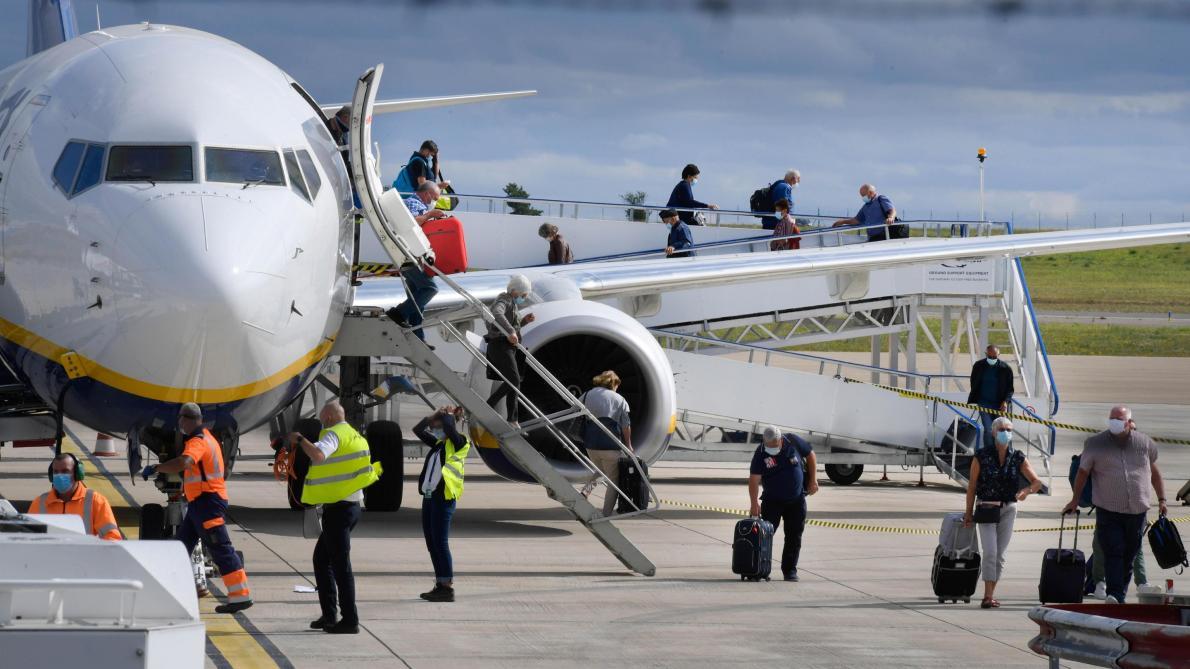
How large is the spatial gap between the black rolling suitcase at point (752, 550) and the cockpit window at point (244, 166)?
470 cm

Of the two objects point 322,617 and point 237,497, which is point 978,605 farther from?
point 237,497

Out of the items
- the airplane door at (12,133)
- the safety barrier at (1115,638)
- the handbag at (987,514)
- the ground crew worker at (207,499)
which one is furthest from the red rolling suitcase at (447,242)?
the safety barrier at (1115,638)

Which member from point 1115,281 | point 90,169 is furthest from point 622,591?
point 1115,281

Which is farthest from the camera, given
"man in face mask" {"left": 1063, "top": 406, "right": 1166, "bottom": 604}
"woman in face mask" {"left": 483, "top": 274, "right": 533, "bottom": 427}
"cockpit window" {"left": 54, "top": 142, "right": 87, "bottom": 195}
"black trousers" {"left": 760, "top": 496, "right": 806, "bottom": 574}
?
"woman in face mask" {"left": 483, "top": 274, "right": 533, "bottom": 427}

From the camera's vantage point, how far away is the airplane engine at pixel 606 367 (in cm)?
1661

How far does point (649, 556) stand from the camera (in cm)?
1538

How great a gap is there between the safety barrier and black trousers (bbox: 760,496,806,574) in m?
5.44

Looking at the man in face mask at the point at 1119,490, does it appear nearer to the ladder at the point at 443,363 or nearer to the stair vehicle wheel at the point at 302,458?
the ladder at the point at 443,363

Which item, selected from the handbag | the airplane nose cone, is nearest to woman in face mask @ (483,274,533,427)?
the airplane nose cone

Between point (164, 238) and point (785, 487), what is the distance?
5.72 meters

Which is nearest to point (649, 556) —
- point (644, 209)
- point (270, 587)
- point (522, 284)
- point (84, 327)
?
point (522, 284)

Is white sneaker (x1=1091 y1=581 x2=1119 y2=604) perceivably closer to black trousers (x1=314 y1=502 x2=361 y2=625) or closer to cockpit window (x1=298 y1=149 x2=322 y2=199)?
black trousers (x1=314 y1=502 x2=361 y2=625)

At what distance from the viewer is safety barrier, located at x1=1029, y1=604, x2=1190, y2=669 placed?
777cm

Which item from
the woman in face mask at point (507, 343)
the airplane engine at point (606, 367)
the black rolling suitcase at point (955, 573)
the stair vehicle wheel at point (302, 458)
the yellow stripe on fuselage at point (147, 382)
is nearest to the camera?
the yellow stripe on fuselage at point (147, 382)
